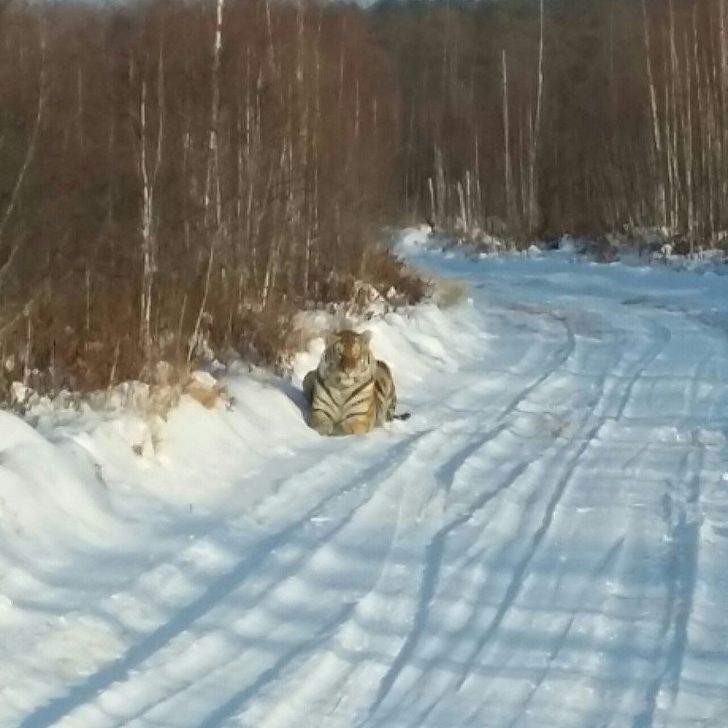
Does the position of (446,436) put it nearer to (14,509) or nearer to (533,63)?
(14,509)

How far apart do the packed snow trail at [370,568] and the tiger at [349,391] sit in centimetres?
24

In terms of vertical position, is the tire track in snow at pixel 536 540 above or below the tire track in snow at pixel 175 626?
below

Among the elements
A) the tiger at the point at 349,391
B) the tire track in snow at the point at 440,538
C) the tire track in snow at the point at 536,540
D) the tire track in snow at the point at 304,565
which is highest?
the tiger at the point at 349,391

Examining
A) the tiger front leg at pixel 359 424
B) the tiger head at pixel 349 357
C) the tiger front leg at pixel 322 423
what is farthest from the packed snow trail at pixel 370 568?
the tiger head at pixel 349 357

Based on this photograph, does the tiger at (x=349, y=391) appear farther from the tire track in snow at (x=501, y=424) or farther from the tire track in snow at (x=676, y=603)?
the tire track in snow at (x=676, y=603)

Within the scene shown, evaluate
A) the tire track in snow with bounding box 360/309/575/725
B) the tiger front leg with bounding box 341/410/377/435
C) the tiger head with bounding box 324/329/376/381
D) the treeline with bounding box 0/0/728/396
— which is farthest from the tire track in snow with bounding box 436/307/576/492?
the treeline with bounding box 0/0/728/396

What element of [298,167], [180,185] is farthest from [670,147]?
[180,185]

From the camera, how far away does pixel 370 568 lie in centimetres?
681

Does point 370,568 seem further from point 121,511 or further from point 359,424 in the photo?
point 359,424

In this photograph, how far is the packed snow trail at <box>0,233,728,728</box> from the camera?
16.8 feet

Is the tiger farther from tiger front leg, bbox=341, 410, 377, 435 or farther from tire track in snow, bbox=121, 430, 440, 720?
tire track in snow, bbox=121, 430, 440, 720

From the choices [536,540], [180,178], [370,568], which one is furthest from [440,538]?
[180,178]

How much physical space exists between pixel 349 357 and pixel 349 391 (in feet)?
1.14

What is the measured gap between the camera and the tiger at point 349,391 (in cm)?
1063
